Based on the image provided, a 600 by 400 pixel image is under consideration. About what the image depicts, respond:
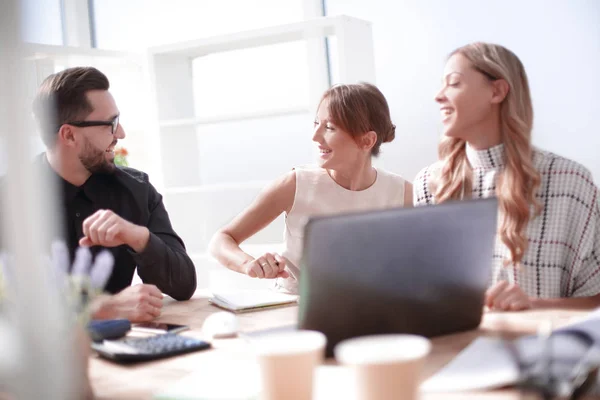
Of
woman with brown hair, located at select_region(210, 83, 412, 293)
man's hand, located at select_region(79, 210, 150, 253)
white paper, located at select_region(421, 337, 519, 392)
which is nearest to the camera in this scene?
white paper, located at select_region(421, 337, 519, 392)

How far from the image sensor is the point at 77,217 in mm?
2383

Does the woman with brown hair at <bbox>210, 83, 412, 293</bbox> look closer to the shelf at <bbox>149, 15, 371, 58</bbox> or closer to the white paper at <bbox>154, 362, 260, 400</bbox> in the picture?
the shelf at <bbox>149, 15, 371, 58</bbox>

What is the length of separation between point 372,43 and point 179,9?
1.61 metres

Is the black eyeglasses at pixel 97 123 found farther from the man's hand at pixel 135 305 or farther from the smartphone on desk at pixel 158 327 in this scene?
the smartphone on desk at pixel 158 327

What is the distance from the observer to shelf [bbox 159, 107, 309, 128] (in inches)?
168

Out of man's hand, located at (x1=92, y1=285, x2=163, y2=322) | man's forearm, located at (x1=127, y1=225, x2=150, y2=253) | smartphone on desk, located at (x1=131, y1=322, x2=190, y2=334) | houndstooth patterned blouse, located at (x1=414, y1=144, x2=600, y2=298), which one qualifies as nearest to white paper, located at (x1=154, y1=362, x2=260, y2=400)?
smartphone on desk, located at (x1=131, y1=322, x2=190, y2=334)

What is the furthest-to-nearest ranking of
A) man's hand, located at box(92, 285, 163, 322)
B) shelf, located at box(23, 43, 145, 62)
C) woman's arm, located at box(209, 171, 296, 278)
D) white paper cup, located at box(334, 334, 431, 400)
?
shelf, located at box(23, 43, 145, 62)
woman's arm, located at box(209, 171, 296, 278)
man's hand, located at box(92, 285, 163, 322)
white paper cup, located at box(334, 334, 431, 400)

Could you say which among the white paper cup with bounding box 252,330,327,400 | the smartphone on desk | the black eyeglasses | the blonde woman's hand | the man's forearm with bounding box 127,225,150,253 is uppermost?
the black eyeglasses

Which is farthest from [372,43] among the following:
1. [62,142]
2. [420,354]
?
A: [420,354]

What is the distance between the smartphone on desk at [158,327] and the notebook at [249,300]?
8.9 inches

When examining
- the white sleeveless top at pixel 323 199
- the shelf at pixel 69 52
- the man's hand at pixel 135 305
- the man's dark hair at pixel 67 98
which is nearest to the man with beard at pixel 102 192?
the man's dark hair at pixel 67 98

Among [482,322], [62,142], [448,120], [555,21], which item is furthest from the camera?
[555,21]

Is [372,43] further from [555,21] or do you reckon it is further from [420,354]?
[420,354]

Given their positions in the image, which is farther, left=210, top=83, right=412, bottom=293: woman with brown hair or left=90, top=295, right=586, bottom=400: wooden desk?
left=210, top=83, right=412, bottom=293: woman with brown hair
